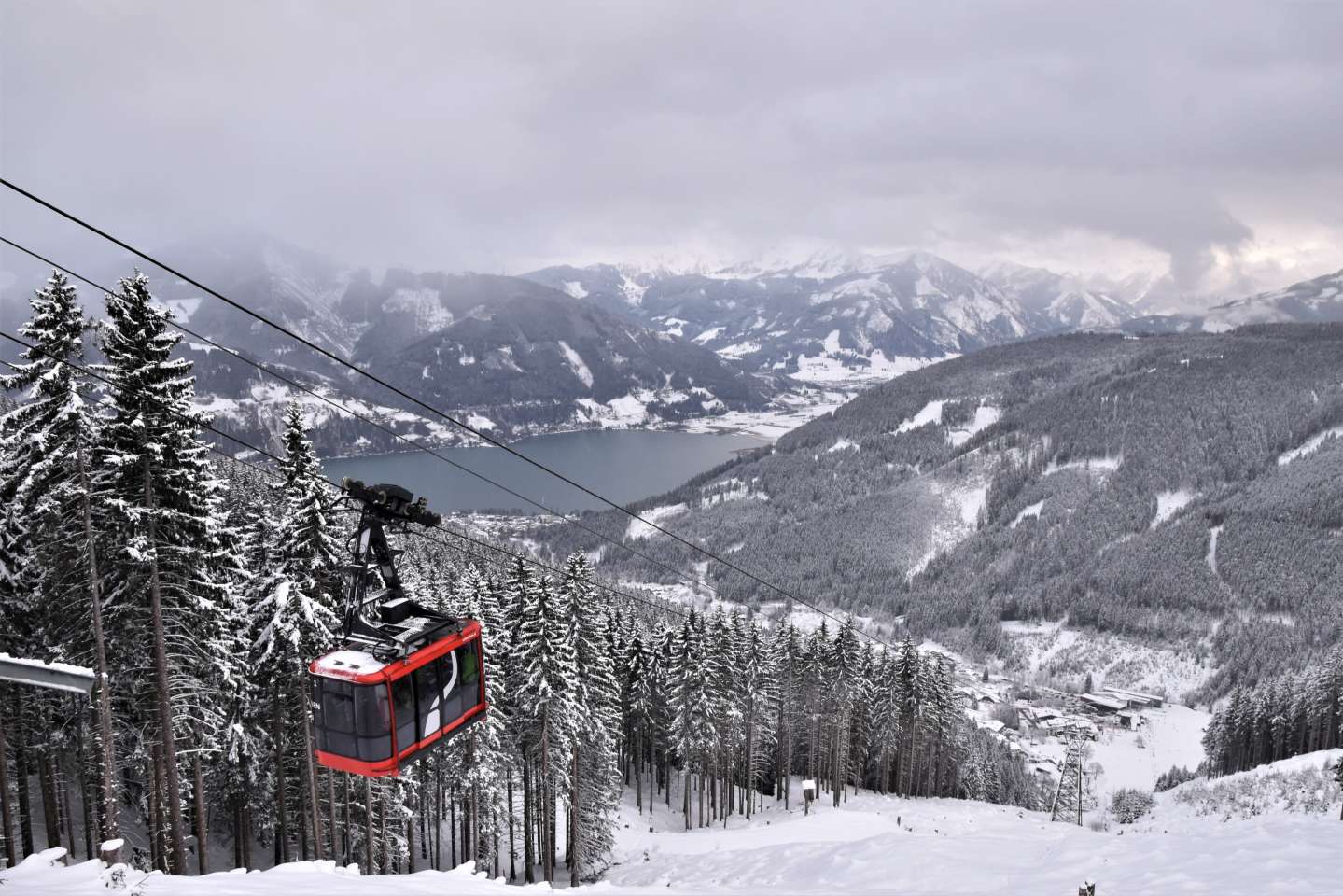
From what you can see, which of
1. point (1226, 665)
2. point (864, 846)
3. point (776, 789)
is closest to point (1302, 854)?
point (864, 846)

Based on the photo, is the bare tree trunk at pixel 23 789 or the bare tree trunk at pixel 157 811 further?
the bare tree trunk at pixel 23 789

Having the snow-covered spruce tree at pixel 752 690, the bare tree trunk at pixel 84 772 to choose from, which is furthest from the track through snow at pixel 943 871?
the snow-covered spruce tree at pixel 752 690

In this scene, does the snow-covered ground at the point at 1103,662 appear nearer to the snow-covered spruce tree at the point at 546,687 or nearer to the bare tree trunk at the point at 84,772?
the snow-covered spruce tree at the point at 546,687

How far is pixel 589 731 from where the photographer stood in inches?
1236

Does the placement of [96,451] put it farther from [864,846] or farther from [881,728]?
[881,728]

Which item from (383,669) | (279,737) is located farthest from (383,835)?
(383,669)

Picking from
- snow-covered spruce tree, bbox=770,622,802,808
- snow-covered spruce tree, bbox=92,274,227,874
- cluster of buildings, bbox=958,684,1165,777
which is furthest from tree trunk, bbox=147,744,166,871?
cluster of buildings, bbox=958,684,1165,777

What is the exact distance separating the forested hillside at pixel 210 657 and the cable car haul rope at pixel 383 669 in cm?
68

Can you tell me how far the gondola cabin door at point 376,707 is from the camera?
37.0 feet

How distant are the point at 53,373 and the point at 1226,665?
17984 centimetres

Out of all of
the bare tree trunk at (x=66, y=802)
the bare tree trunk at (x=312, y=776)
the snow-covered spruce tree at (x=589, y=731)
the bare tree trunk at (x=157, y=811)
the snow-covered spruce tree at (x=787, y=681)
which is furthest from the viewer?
the snow-covered spruce tree at (x=787, y=681)

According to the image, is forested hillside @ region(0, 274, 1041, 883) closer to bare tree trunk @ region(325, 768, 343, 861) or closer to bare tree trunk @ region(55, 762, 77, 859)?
bare tree trunk @ region(55, 762, 77, 859)

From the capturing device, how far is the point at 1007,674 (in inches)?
5679

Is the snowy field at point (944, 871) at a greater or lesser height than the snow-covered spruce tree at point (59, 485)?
lesser
